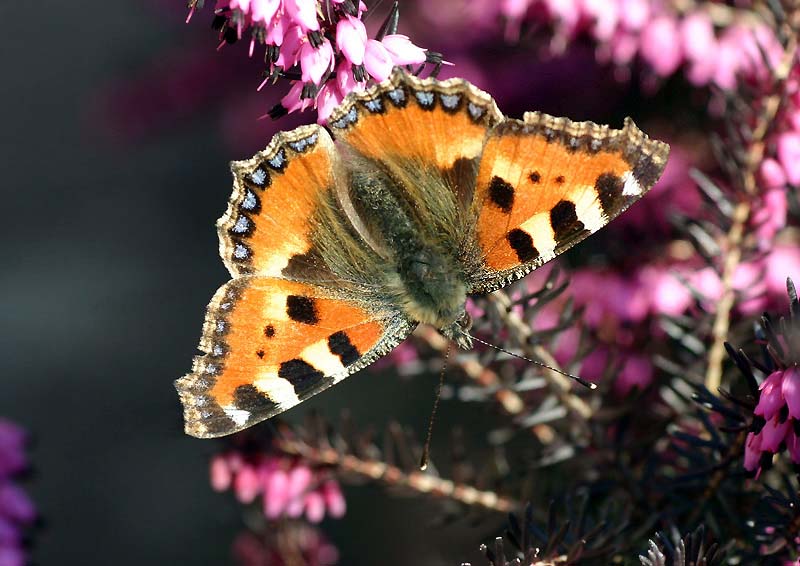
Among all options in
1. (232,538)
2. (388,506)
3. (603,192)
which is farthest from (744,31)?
(232,538)

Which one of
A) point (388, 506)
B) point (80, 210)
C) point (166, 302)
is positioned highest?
point (80, 210)

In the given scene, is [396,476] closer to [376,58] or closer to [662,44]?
[376,58]

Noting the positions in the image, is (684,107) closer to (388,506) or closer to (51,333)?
(388,506)

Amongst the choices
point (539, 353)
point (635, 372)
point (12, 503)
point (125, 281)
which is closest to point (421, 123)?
point (539, 353)

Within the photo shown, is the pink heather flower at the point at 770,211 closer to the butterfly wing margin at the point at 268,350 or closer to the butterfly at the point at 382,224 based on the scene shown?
the butterfly at the point at 382,224

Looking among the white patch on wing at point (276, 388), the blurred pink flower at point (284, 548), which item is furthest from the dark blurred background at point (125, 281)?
the white patch on wing at point (276, 388)
